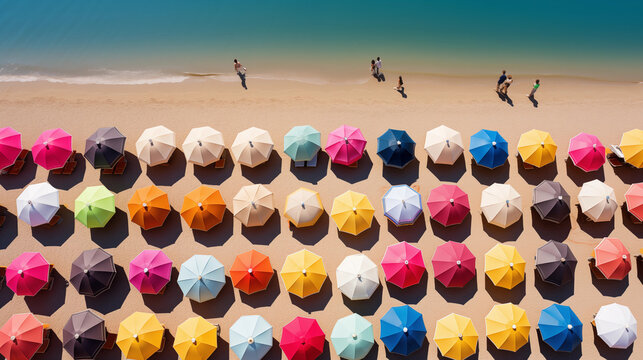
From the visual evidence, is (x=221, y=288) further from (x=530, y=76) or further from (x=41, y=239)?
(x=530, y=76)

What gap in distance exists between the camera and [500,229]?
627 inches

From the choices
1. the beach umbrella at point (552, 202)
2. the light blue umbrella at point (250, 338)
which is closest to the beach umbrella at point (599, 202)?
the beach umbrella at point (552, 202)

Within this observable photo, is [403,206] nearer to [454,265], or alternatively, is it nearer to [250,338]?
[454,265]

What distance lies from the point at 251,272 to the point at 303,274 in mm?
2049

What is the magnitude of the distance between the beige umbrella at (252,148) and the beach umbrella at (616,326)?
1509 centimetres

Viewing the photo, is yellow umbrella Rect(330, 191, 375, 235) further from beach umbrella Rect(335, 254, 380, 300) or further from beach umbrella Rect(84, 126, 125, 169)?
beach umbrella Rect(84, 126, 125, 169)

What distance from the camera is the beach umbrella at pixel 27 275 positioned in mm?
14328

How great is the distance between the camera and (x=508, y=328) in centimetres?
1363

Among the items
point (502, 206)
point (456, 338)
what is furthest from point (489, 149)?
point (456, 338)

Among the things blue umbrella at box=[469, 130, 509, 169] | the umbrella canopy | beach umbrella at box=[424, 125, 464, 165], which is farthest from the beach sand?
the umbrella canopy

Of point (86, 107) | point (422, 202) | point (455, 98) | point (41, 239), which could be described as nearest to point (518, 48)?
point (455, 98)

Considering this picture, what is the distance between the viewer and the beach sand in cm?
1517

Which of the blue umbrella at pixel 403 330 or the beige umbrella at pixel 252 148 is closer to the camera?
the blue umbrella at pixel 403 330

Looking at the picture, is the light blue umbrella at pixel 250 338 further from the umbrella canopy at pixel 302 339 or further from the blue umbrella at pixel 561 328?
the blue umbrella at pixel 561 328
